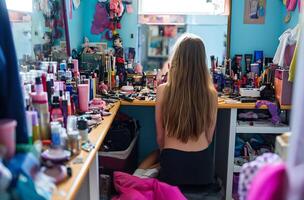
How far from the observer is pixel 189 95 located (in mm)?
1874

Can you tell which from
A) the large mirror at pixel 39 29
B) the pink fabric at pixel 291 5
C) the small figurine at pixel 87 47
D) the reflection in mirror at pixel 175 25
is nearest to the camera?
the large mirror at pixel 39 29

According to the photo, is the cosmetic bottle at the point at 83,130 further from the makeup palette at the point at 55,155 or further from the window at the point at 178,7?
the window at the point at 178,7

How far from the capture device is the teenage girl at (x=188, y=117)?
1.88 m

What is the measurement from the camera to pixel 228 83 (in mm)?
2537

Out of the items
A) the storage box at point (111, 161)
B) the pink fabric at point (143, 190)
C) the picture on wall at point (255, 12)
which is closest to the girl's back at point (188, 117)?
the pink fabric at point (143, 190)

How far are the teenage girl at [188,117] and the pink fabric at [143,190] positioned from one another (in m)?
0.21

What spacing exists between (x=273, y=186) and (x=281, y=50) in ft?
6.04

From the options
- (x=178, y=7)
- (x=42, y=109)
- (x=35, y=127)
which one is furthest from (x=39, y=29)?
(x=178, y=7)

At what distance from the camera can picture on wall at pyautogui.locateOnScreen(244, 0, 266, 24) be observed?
266 cm

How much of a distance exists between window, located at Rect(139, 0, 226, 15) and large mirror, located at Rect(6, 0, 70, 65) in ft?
2.71

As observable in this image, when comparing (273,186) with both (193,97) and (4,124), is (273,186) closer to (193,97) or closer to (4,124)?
(4,124)

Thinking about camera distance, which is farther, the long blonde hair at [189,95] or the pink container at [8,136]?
the long blonde hair at [189,95]

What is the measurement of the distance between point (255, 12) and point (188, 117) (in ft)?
4.26

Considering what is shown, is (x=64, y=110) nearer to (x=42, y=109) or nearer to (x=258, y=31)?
(x=42, y=109)
